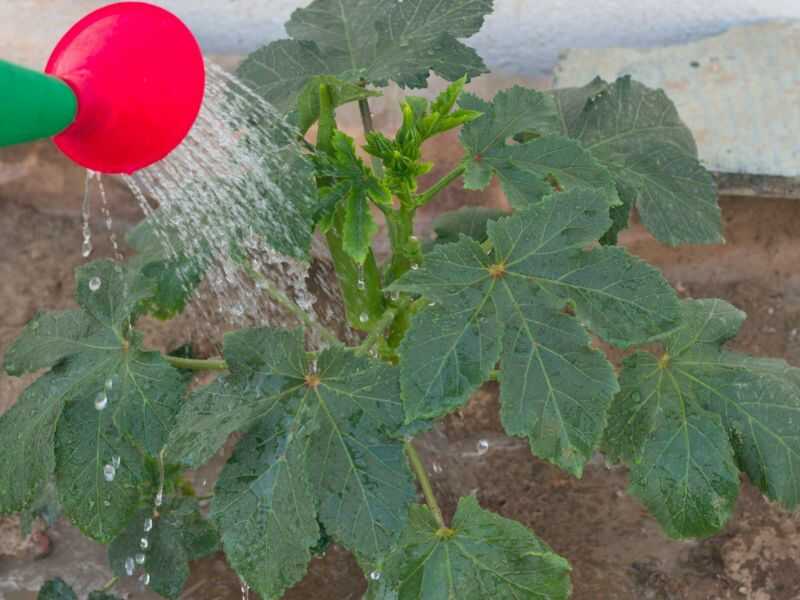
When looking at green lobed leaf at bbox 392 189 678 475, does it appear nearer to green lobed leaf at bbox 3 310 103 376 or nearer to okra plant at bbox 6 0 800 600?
okra plant at bbox 6 0 800 600

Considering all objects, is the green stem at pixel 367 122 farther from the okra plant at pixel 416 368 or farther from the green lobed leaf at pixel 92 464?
the green lobed leaf at pixel 92 464

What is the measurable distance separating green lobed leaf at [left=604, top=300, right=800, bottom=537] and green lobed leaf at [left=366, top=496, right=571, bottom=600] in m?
0.15

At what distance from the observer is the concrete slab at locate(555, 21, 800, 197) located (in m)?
1.83

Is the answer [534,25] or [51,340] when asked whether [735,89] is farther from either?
[51,340]

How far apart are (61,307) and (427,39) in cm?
101

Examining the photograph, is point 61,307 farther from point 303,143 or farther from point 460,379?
point 460,379

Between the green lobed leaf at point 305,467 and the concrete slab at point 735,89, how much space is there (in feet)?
3.03

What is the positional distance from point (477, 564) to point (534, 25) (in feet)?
3.64

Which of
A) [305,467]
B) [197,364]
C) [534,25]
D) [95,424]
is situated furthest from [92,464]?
[534,25]

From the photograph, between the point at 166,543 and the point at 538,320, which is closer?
the point at 538,320

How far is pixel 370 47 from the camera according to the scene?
4.57 ft

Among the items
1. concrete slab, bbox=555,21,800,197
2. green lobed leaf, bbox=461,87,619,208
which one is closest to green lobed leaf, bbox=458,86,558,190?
green lobed leaf, bbox=461,87,619,208

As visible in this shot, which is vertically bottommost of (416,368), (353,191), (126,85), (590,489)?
(590,489)

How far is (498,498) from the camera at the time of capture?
1.73m
